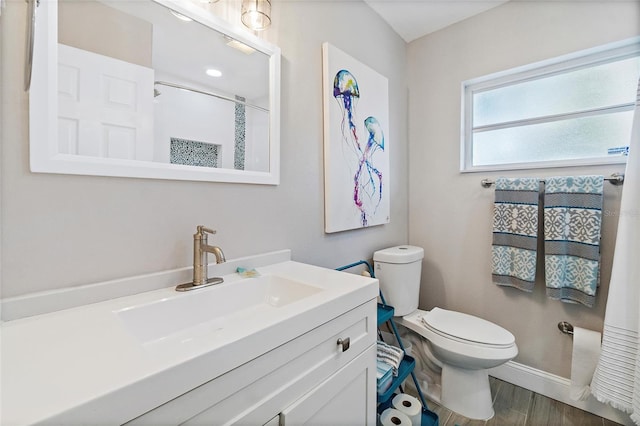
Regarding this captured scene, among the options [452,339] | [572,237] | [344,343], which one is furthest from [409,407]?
[572,237]

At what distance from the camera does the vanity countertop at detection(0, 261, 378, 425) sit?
394 mm

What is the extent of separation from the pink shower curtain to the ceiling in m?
1.09

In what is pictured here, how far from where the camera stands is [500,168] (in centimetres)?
184

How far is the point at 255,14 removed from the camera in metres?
1.12

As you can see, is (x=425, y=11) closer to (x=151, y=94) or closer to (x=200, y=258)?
(x=151, y=94)

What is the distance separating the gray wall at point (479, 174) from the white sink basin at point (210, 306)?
1.48 metres

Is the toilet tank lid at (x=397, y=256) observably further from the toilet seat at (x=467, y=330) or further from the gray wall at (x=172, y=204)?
the toilet seat at (x=467, y=330)

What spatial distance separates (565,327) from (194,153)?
213 centimetres

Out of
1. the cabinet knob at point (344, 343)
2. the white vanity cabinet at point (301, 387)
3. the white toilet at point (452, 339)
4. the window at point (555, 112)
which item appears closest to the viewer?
the white vanity cabinet at point (301, 387)

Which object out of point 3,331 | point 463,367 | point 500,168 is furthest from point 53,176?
point 500,168

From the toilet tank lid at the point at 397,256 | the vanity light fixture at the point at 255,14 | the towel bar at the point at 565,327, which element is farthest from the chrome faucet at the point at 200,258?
the towel bar at the point at 565,327

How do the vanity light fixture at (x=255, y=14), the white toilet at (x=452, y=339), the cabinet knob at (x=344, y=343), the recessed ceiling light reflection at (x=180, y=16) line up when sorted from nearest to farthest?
the cabinet knob at (x=344, y=343) → the recessed ceiling light reflection at (x=180, y=16) → the vanity light fixture at (x=255, y=14) → the white toilet at (x=452, y=339)

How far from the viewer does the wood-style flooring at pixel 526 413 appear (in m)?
1.48

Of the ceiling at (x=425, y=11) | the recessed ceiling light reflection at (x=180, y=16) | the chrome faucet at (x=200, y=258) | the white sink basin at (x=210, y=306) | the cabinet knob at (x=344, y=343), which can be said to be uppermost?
the ceiling at (x=425, y=11)
